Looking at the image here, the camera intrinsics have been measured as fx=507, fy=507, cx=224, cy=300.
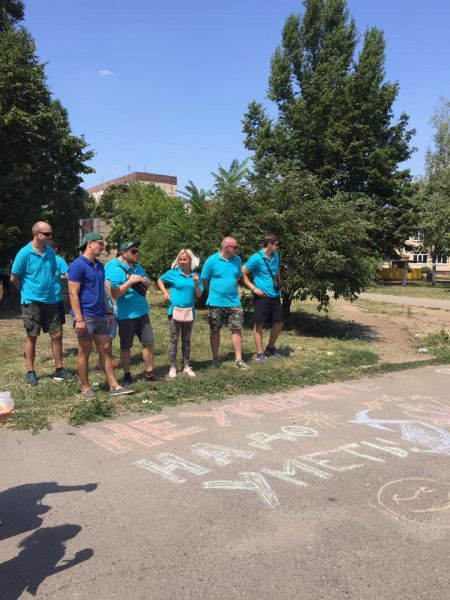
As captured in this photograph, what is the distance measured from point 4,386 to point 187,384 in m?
2.03

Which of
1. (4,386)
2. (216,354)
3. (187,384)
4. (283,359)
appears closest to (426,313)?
(283,359)

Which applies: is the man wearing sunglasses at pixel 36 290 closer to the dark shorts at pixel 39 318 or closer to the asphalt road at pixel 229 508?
the dark shorts at pixel 39 318

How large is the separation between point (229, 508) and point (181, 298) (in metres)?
3.33

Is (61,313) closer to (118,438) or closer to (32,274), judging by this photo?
(32,274)

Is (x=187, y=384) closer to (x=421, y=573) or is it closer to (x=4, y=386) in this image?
(x=4, y=386)

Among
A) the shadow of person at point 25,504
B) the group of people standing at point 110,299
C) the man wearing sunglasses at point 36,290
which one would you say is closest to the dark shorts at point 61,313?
the group of people standing at point 110,299

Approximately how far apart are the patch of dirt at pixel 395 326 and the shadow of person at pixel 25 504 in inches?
232

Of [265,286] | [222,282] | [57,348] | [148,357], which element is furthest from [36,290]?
[265,286]

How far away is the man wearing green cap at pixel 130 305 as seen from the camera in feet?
18.7

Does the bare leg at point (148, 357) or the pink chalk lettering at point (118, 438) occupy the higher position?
the bare leg at point (148, 357)

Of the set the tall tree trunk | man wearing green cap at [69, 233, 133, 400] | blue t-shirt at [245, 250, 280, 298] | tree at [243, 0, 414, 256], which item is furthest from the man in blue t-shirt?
tree at [243, 0, 414, 256]

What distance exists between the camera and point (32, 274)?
5.82 meters

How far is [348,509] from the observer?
3135mm

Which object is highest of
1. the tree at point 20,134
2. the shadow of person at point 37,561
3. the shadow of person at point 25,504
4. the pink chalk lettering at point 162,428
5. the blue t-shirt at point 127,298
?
the tree at point 20,134
